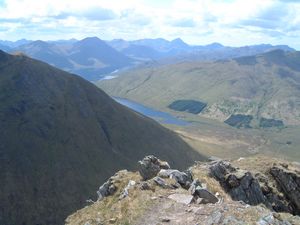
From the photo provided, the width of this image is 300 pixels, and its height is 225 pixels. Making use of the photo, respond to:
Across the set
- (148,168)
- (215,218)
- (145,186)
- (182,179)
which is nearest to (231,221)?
(215,218)

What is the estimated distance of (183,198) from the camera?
143ft

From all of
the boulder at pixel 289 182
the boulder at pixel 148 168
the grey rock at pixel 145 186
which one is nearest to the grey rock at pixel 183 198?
the grey rock at pixel 145 186

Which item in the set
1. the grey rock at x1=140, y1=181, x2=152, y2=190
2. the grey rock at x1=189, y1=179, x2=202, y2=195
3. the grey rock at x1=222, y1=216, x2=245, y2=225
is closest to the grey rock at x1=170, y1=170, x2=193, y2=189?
the grey rock at x1=189, y1=179, x2=202, y2=195

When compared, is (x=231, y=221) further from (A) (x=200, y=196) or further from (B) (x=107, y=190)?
(B) (x=107, y=190)

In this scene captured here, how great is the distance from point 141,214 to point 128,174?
718 inches

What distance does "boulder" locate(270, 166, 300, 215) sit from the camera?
6147cm

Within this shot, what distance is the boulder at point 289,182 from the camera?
6147 centimetres

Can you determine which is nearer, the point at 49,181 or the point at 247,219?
the point at 247,219

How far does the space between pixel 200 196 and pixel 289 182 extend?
76.9 ft

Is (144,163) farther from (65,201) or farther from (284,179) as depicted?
(65,201)

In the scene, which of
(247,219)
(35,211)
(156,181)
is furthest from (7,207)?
(247,219)

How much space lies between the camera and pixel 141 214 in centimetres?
4062

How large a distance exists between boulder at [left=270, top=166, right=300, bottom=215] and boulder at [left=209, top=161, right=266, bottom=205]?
19.1 feet

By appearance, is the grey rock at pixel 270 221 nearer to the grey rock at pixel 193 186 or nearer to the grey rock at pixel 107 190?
the grey rock at pixel 193 186
